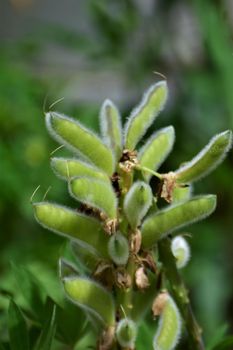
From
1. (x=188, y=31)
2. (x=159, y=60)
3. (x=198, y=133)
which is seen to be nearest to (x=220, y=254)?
(x=198, y=133)

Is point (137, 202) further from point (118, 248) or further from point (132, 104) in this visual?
point (132, 104)

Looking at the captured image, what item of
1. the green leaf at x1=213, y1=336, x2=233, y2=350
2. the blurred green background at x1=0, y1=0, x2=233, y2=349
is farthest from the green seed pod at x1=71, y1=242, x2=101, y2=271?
the blurred green background at x1=0, y1=0, x2=233, y2=349

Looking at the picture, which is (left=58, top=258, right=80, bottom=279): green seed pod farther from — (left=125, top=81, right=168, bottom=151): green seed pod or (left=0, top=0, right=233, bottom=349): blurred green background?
(left=0, top=0, right=233, bottom=349): blurred green background

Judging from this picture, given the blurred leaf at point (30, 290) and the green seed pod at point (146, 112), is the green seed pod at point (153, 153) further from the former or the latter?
the blurred leaf at point (30, 290)

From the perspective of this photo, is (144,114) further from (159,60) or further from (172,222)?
(159,60)

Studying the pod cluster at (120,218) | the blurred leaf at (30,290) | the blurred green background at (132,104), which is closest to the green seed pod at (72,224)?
the pod cluster at (120,218)

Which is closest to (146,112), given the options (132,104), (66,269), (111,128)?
(111,128)

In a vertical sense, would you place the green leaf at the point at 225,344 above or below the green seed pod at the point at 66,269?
below
